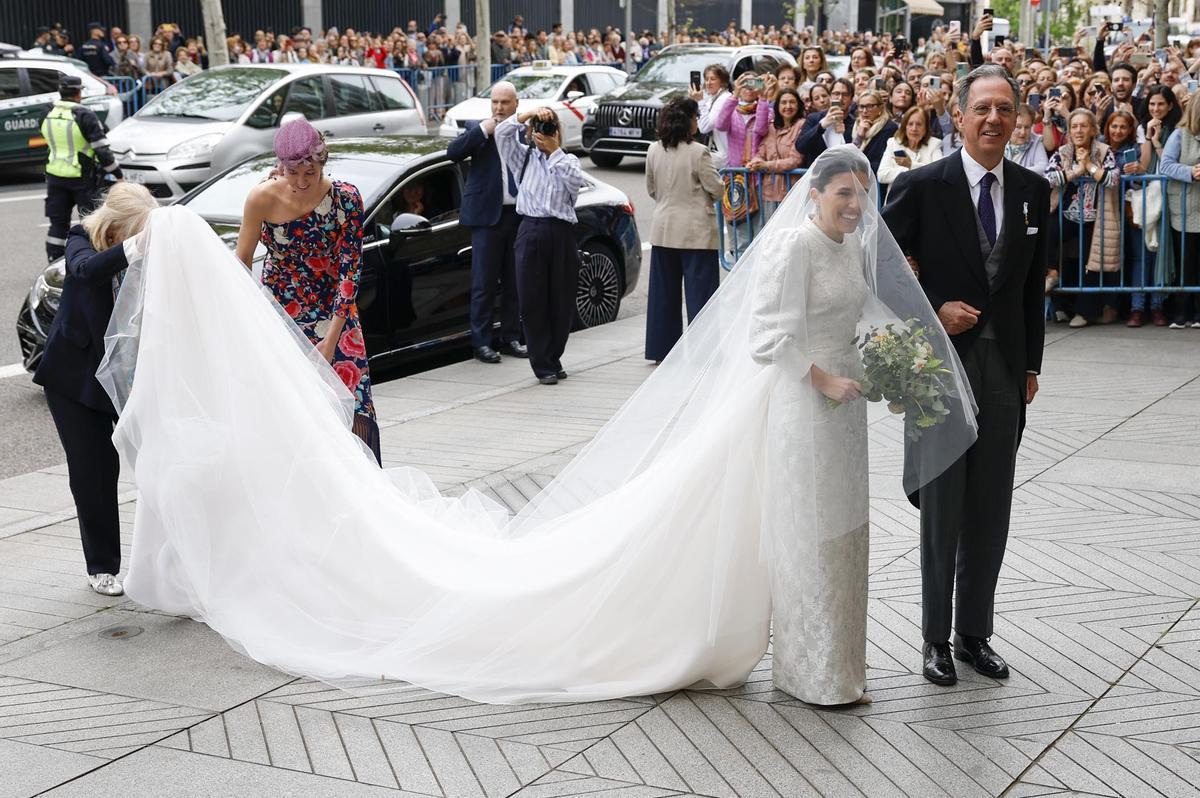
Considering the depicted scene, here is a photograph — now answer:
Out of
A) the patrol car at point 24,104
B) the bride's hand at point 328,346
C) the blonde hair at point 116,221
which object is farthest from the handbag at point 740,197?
the patrol car at point 24,104

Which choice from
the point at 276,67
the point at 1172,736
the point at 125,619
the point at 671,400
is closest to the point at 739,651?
the point at 671,400

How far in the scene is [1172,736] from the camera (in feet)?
15.0

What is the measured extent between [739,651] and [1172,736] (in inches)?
54.9

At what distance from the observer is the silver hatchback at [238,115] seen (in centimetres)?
1861

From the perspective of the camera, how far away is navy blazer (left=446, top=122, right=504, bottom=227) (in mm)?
10289

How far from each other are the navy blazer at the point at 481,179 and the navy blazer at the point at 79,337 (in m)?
4.62

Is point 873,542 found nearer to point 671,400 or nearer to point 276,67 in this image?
point 671,400

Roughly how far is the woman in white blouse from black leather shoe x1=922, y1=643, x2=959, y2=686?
7.22 metres

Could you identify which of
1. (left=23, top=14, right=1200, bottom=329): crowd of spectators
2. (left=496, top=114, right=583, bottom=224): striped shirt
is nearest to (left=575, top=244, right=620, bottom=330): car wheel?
(left=23, top=14, right=1200, bottom=329): crowd of spectators

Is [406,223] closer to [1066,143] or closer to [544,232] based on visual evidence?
[544,232]

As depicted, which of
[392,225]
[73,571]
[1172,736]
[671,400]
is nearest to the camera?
[1172,736]

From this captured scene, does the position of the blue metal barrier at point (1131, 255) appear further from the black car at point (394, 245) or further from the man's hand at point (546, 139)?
the black car at point (394, 245)

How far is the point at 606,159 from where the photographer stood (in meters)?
25.1

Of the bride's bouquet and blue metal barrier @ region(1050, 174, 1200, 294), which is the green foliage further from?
the bride's bouquet
